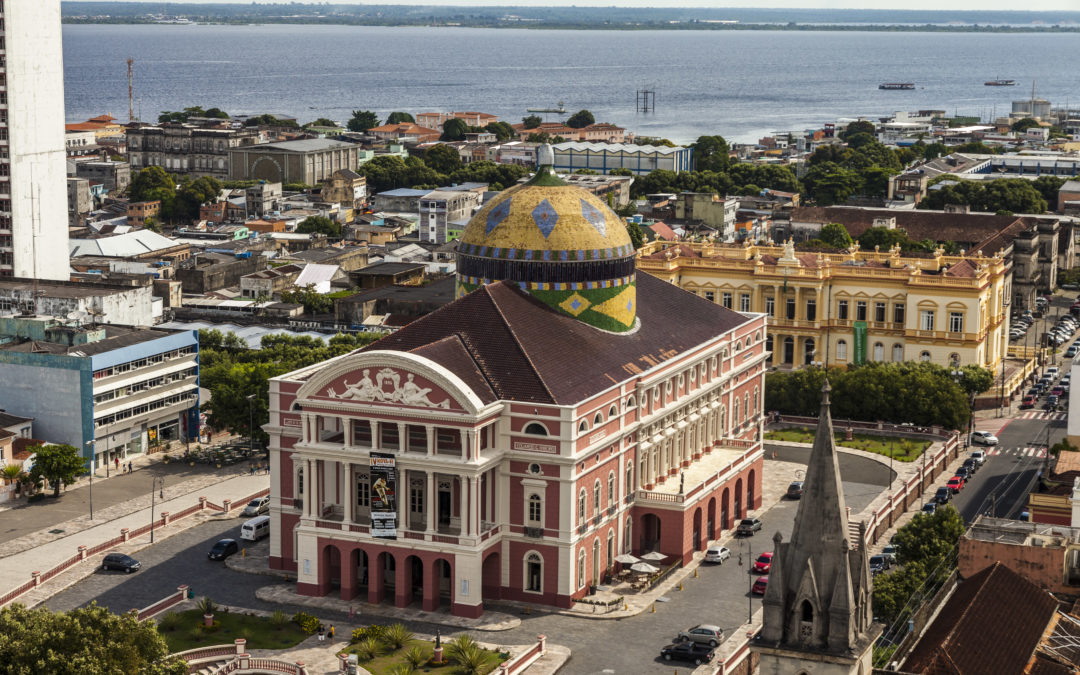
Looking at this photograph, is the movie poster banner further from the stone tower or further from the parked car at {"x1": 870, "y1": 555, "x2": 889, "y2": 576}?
the stone tower

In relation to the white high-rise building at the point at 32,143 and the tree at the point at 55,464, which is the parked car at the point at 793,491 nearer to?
the tree at the point at 55,464

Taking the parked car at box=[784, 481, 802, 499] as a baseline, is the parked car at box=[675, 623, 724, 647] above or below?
below

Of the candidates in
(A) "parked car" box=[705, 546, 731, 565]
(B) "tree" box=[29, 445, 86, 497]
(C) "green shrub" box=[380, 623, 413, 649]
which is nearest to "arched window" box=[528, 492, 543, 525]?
(C) "green shrub" box=[380, 623, 413, 649]

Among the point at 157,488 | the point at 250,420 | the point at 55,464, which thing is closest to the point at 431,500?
the point at 157,488

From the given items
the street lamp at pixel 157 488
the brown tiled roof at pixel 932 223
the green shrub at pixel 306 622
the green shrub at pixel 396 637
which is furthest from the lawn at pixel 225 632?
the brown tiled roof at pixel 932 223

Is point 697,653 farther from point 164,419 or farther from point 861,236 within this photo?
point 861,236

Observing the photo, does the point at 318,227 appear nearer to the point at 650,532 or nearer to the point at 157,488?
the point at 157,488

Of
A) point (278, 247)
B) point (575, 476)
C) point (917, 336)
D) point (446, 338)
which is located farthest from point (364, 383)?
point (278, 247)
